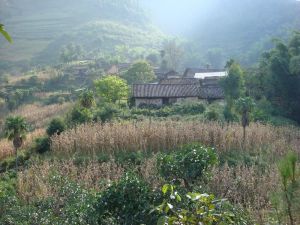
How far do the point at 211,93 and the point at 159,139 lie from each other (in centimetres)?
1608

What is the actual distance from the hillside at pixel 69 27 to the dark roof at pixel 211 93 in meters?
48.0

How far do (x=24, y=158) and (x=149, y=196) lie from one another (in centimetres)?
1384

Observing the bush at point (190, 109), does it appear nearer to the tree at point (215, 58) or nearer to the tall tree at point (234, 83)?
the tall tree at point (234, 83)

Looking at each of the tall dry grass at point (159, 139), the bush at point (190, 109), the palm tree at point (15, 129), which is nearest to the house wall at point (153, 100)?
the bush at point (190, 109)

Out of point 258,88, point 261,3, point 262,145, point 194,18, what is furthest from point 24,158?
point 194,18

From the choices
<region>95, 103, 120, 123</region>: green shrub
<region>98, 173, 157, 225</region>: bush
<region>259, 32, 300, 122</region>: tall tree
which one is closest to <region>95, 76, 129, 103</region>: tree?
<region>95, 103, 120, 123</region>: green shrub

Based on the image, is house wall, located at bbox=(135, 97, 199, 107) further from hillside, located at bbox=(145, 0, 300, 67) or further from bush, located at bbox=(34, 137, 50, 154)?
hillside, located at bbox=(145, 0, 300, 67)

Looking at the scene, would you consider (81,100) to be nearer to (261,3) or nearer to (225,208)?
(225,208)

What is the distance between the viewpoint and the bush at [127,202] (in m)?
5.95

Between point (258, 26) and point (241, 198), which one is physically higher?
point (258, 26)

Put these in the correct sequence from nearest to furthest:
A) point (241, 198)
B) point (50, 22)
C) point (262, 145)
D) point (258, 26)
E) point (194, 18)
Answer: point (241, 198) < point (262, 145) < point (258, 26) < point (50, 22) < point (194, 18)

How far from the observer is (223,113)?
2455cm

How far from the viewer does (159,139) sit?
17281mm

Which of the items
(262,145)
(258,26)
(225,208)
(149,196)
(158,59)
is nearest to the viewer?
(225,208)
